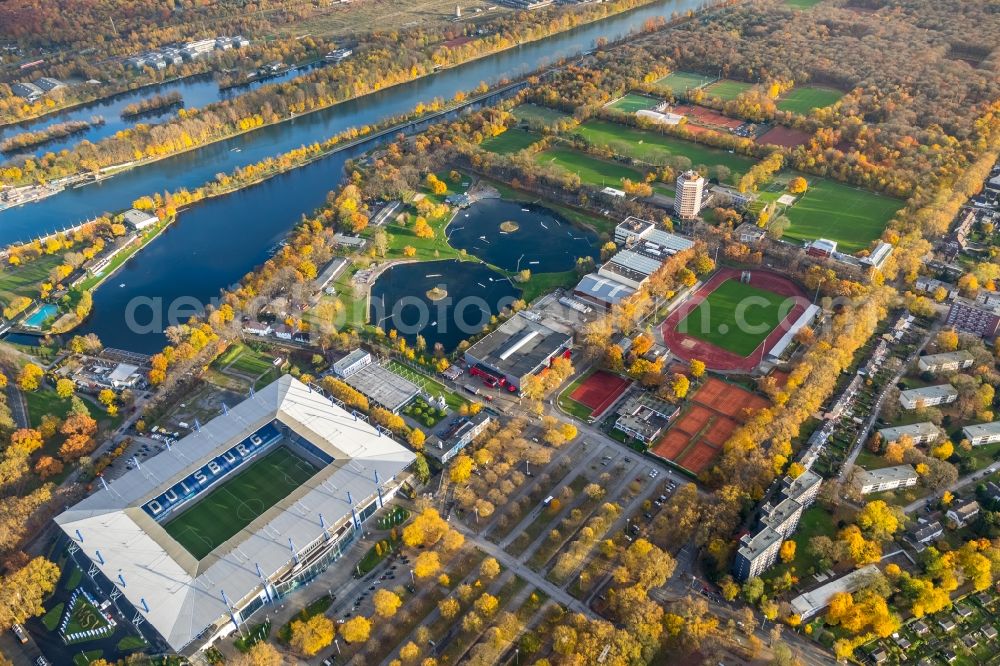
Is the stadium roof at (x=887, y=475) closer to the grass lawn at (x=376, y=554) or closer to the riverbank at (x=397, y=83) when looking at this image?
the grass lawn at (x=376, y=554)

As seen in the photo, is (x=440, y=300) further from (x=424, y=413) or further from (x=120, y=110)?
(x=120, y=110)

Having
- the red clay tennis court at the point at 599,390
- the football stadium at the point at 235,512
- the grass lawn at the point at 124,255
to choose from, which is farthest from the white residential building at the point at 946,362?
the grass lawn at the point at 124,255

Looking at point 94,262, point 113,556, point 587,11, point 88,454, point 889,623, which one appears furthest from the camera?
point 587,11

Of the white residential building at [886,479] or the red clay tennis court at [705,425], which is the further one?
the red clay tennis court at [705,425]

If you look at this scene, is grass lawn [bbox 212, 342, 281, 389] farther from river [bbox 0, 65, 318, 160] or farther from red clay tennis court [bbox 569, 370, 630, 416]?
river [bbox 0, 65, 318, 160]

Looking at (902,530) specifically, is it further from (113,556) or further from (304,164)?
(304,164)

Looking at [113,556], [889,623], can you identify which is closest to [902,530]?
[889,623]

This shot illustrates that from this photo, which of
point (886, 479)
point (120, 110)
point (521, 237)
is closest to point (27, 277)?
point (521, 237)
